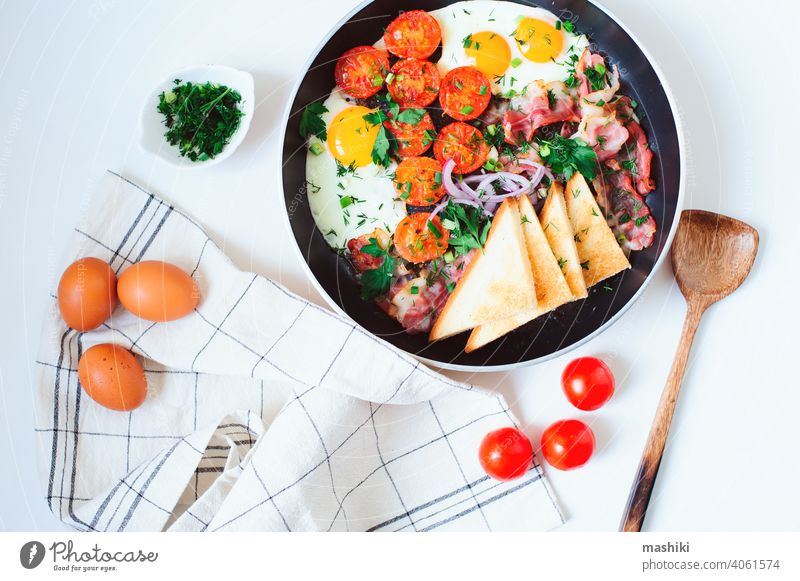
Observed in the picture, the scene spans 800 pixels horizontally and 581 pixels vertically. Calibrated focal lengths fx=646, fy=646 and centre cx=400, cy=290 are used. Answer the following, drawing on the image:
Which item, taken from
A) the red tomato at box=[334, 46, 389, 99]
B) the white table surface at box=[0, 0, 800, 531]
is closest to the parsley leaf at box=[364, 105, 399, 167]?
the red tomato at box=[334, 46, 389, 99]

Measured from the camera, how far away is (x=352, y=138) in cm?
199

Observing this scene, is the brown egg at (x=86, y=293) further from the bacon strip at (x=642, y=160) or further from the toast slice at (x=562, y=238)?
the bacon strip at (x=642, y=160)

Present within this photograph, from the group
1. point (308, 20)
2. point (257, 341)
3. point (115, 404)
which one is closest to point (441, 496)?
point (257, 341)

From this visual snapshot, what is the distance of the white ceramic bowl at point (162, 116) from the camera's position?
1.98m

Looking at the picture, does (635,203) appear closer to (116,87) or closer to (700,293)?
(700,293)

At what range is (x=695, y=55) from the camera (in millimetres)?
2174

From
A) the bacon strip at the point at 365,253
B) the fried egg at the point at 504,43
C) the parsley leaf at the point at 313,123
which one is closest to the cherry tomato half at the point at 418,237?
the bacon strip at the point at 365,253

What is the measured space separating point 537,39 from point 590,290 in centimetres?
81

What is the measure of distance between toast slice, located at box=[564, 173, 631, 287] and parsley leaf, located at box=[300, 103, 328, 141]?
2.60 feet

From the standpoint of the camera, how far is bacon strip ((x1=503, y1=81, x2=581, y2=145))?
6.52 ft

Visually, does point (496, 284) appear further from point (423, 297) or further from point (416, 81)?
point (416, 81)

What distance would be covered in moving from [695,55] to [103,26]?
1984 mm

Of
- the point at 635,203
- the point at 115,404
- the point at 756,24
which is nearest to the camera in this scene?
the point at 115,404

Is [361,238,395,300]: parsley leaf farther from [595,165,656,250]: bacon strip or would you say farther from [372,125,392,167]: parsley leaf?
[595,165,656,250]: bacon strip
